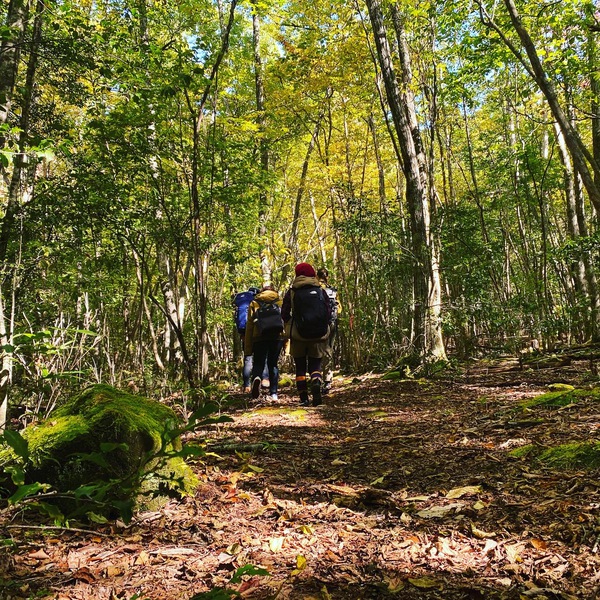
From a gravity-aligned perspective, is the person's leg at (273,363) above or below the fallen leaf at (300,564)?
above

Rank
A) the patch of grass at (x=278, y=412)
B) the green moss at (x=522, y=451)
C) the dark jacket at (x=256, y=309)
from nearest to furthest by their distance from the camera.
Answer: the green moss at (x=522, y=451) → the patch of grass at (x=278, y=412) → the dark jacket at (x=256, y=309)

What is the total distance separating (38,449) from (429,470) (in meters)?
2.67

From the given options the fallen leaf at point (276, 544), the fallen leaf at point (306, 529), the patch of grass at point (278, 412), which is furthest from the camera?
the patch of grass at point (278, 412)

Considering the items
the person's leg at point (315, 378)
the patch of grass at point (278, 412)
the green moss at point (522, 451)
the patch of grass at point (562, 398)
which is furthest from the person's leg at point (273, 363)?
the green moss at point (522, 451)

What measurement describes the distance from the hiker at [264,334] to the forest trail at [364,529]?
2.78 metres

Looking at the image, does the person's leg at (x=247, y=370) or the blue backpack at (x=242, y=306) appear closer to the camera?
the person's leg at (x=247, y=370)

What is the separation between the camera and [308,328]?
644cm

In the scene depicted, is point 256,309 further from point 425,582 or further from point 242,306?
point 425,582

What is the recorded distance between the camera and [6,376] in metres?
2.87

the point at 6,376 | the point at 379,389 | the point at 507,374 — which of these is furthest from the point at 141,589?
the point at 507,374

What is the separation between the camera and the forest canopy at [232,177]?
19.4ft

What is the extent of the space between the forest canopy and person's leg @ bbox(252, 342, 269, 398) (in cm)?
96

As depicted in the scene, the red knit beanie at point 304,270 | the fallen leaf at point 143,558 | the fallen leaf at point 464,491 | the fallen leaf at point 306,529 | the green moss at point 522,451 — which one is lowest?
the fallen leaf at point 306,529

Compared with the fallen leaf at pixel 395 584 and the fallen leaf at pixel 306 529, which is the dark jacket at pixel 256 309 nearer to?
the fallen leaf at pixel 306 529
